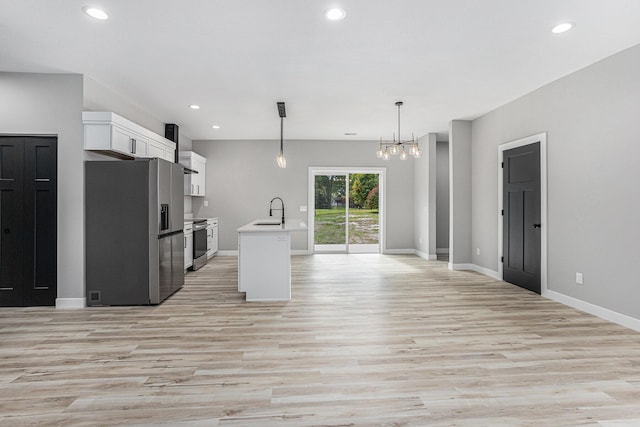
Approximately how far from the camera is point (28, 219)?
3.91m

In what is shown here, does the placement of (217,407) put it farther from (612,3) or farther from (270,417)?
(612,3)

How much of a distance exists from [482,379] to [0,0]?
4.47m

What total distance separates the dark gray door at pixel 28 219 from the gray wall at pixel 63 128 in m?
0.11

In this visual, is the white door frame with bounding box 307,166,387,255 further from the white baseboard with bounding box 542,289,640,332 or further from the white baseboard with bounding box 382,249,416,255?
the white baseboard with bounding box 542,289,640,332

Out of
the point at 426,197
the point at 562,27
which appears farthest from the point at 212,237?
the point at 562,27

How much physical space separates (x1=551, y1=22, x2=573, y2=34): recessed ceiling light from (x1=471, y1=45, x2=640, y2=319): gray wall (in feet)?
3.16

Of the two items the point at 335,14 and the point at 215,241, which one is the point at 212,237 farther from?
the point at 335,14

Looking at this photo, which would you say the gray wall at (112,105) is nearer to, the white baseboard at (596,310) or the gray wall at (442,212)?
the white baseboard at (596,310)

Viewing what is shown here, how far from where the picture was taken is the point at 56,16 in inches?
107

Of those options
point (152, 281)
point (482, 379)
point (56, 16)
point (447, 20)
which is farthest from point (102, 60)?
point (482, 379)

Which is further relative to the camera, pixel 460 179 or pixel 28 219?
pixel 460 179

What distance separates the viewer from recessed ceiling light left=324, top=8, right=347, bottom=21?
2606mm

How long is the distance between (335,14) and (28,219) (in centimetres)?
411

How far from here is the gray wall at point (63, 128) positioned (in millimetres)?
3832
